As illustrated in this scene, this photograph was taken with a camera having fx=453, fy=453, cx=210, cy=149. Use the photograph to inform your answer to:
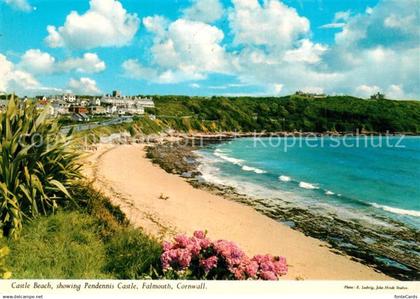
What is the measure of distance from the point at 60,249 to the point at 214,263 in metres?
2.39

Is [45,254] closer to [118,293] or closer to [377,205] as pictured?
[118,293]

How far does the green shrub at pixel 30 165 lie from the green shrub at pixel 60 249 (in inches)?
9.0

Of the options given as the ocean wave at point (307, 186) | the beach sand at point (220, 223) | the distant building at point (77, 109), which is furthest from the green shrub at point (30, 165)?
the distant building at point (77, 109)

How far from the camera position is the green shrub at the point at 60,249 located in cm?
600

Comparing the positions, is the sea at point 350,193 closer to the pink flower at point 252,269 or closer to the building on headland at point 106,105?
the pink flower at point 252,269

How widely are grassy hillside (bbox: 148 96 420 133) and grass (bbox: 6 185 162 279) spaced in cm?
10647

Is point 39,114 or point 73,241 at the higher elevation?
point 39,114

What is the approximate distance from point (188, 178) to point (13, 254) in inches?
959

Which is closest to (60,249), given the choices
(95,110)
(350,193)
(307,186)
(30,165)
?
(30,165)

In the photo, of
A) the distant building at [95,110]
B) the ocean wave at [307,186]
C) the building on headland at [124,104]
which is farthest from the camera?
the building on headland at [124,104]

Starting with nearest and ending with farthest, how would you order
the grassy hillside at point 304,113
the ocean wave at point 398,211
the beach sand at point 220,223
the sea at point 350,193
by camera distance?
the beach sand at point 220,223, the sea at point 350,193, the ocean wave at point 398,211, the grassy hillside at point 304,113

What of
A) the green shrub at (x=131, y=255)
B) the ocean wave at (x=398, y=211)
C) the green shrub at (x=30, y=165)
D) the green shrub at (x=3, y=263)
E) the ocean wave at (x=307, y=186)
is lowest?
the ocean wave at (x=398, y=211)

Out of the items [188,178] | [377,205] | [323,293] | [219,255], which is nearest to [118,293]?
[219,255]

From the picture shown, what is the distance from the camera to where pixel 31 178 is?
7.03 m
